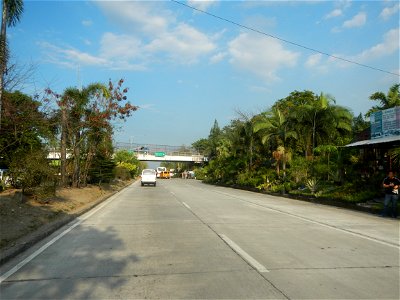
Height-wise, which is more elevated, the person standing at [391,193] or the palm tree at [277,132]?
the palm tree at [277,132]

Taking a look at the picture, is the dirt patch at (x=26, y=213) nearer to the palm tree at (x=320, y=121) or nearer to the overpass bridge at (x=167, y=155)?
the palm tree at (x=320, y=121)

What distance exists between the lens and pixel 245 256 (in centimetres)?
812

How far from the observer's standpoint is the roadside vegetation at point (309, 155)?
23062 millimetres

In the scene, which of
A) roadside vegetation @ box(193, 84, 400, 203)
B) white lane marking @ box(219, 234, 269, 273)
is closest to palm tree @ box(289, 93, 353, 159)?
roadside vegetation @ box(193, 84, 400, 203)

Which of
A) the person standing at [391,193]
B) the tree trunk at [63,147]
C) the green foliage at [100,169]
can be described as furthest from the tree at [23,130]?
the green foliage at [100,169]

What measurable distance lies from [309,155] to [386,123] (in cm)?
1110

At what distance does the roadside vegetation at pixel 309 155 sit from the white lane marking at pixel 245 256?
33.7 ft

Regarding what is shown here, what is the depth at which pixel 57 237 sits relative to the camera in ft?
34.4

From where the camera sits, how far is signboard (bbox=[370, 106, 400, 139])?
20.2 metres

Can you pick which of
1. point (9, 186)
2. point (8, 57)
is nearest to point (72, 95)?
point (9, 186)

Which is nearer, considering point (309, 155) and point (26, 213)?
point (26, 213)

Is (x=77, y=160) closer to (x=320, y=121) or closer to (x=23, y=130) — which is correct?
(x=23, y=130)

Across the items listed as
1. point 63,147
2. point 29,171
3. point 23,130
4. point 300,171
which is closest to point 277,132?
point 300,171

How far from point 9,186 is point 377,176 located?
16841mm
